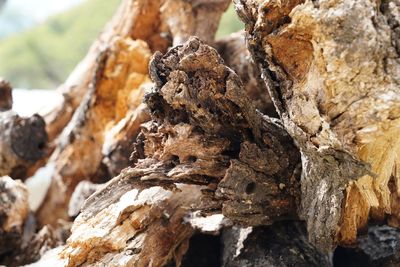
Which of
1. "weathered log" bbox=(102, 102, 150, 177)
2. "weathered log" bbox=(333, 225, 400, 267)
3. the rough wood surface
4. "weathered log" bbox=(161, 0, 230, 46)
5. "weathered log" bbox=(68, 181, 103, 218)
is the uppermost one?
"weathered log" bbox=(161, 0, 230, 46)

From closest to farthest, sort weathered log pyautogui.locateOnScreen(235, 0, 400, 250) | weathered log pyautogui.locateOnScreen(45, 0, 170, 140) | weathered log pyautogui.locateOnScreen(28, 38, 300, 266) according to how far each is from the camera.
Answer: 1. weathered log pyautogui.locateOnScreen(235, 0, 400, 250)
2. weathered log pyautogui.locateOnScreen(28, 38, 300, 266)
3. weathered log pyautogui.locateOnScreen(45, 0, 170, 140)

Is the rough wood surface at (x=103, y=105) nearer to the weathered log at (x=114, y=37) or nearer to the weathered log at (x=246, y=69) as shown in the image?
the weathered log at (x=114, y=37)

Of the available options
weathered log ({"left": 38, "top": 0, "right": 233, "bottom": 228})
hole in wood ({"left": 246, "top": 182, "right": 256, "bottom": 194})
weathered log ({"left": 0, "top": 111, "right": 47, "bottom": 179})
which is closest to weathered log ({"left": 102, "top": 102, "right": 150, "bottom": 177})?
weathered log ({"left": 38, "top": 0, "right": 233, "bottom": 228})

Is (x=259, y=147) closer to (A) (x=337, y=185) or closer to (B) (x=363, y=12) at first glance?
(A) (x=337, y=185)

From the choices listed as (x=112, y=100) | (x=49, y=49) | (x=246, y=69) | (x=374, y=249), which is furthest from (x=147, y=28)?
(x=49, y=49)

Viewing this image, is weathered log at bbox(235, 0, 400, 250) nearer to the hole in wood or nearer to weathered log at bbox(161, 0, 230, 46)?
the hole in wood

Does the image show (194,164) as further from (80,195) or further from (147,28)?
(147,28)

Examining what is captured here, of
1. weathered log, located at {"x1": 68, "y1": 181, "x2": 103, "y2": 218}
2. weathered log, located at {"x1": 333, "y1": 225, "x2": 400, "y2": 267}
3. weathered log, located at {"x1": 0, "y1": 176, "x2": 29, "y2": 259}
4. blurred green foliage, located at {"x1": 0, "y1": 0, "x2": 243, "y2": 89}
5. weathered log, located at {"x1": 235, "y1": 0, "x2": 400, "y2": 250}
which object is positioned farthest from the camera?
blurred green foliage, located at {"x1": 0, "y1": 0, "x2": 243, "y2": 89}

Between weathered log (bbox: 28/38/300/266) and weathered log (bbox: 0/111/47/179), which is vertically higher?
weathered log (bbox: 0/111/47/179)
